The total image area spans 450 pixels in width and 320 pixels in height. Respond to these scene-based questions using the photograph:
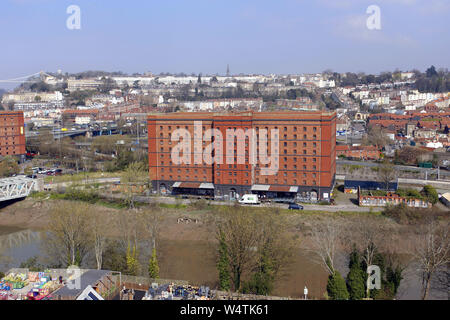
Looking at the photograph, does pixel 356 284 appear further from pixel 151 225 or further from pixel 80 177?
pixel 80 177

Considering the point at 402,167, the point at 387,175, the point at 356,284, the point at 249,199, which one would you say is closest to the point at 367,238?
the point at 356,284

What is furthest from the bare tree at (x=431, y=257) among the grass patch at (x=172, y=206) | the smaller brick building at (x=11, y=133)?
the smaller brick building at (x=11, y=133)

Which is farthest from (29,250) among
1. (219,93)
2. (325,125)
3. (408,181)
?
(219,93)

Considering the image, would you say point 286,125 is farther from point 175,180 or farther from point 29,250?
point 29,250

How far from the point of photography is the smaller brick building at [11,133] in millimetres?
17859

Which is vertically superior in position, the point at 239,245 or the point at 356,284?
the point at 239,245

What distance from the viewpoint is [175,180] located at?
12617mm
